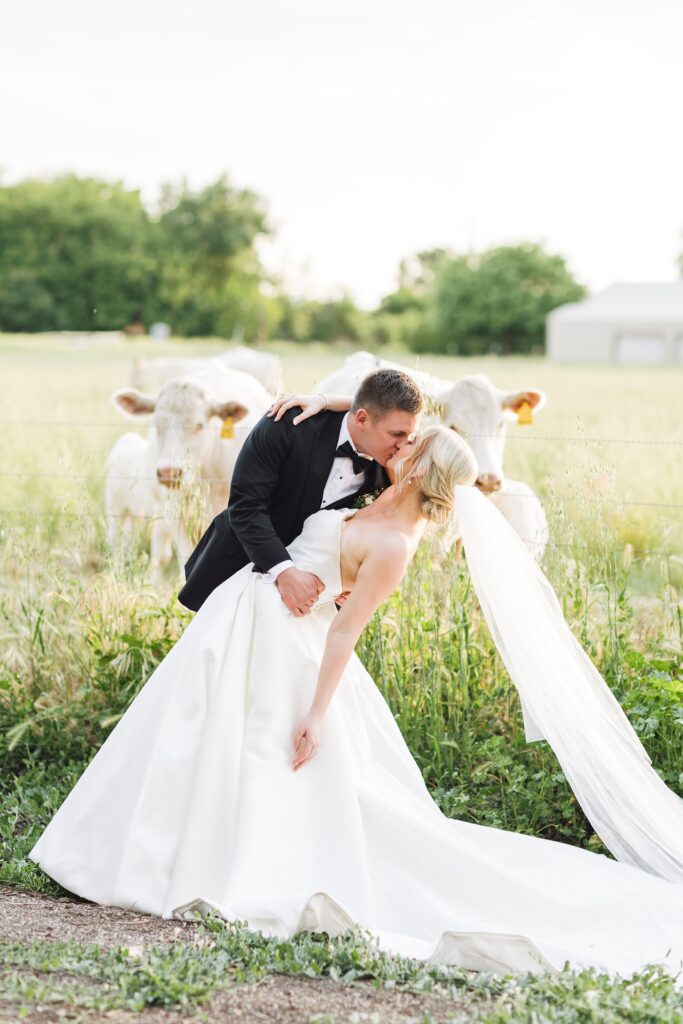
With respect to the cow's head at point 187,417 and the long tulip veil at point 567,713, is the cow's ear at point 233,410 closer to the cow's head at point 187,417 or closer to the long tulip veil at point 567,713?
the cow's head at point 187,417

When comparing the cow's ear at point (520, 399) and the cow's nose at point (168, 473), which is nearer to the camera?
the cow's nose at point (168, 473)

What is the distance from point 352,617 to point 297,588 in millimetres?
265

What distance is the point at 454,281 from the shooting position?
7138 centimetres

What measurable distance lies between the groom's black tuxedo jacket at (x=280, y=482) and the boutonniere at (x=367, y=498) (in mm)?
14

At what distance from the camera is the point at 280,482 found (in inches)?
163

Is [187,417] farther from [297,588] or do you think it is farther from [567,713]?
[567,713]

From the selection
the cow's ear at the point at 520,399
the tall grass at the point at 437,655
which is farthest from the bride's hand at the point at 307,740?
the cow's ear at the point at 520,399

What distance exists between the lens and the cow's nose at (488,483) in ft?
20.4

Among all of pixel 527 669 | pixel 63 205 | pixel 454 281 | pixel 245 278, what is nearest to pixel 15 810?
pixel 527 669

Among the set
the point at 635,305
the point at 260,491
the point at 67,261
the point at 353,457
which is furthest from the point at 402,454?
the point at 635,305

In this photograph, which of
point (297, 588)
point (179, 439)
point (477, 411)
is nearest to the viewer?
point (297, 588)

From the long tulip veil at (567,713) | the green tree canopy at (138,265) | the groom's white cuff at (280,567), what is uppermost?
the green tree canopy at (138,265)

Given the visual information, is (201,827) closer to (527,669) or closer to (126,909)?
(126,909)

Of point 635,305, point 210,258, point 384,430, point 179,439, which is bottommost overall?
point 179,439
